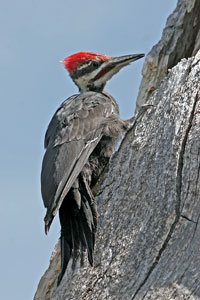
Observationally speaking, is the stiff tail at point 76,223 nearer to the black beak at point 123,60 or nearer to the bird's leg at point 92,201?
the bird's leg at point 92,201

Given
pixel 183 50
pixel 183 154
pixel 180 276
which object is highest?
pixel 183 50

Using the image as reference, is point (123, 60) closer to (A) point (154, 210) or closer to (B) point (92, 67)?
(B) point (92, 67)

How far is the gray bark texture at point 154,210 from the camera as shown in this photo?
3.21 metres

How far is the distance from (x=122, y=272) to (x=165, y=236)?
0.31 meters

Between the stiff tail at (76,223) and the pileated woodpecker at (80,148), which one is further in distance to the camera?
the pileated woodpecker at (80,148)

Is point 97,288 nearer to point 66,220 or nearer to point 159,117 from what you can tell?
point 66,220

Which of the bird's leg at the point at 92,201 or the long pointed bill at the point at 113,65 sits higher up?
the long pointed bill at the point at 113,65

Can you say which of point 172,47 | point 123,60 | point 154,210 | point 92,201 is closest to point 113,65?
point 123,60

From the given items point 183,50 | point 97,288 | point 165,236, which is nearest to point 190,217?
point 165,236

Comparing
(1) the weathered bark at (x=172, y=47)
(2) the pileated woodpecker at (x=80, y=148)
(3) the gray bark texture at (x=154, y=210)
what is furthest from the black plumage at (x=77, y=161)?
(1) the weathered bark at (x=172, y=47)

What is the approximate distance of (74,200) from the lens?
13.7 ft

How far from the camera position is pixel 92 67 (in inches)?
220

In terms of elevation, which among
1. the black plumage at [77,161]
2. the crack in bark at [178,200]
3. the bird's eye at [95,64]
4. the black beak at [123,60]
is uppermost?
the bird's eye at [95,64]

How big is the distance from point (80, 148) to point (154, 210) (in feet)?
3.78
